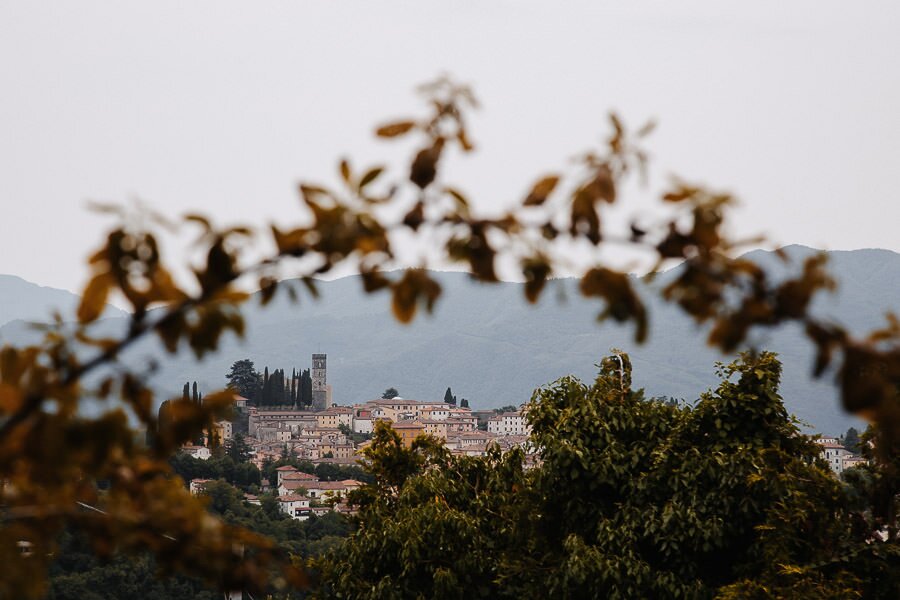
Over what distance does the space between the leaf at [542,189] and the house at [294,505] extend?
3432 cm

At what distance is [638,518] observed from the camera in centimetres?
591

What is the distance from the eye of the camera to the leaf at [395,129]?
100 centimetres

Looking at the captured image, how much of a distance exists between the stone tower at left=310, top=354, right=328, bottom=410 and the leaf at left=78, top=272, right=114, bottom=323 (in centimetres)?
10843

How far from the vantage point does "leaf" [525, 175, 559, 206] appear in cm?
96

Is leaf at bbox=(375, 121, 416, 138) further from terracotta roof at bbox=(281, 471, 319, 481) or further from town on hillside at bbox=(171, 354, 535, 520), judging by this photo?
town on hillside at bbox=(171, 354, 535, 520)

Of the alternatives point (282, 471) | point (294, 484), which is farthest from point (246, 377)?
point (294, 484)

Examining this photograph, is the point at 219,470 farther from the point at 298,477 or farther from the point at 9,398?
the point at 9,398

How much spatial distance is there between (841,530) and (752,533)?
63 centimetres

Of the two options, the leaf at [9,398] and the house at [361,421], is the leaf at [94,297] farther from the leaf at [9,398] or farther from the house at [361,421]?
the house at [361,421]

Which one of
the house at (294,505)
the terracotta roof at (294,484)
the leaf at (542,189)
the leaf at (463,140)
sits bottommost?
the house at (294,505)

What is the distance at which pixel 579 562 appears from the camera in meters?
5.71

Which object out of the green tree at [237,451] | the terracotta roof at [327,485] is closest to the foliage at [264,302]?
the terracotta roof at [327,485]

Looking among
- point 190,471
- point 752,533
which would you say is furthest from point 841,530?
point 190,471

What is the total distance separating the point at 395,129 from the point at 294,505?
40806 millimetres
